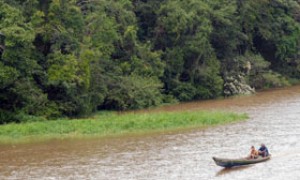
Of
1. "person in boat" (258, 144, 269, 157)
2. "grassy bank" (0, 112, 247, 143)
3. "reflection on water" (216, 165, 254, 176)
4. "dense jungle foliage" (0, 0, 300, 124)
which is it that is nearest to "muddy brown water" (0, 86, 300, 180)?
"reflection on water" (216, 165, 254, 176)

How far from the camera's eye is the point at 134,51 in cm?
5588

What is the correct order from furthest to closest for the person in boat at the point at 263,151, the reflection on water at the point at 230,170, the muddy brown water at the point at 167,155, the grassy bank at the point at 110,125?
the grassy bank at the point at 110,125, the person in boat at the point at 263,151, the muddy brown water at the point at 167,155, the reflection on water at the point at 230,170

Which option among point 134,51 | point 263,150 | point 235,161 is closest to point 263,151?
point 263,150

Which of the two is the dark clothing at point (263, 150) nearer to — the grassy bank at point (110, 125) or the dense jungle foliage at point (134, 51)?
the grassy bank at point (110, 125)

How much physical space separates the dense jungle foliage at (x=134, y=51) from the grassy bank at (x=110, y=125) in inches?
127

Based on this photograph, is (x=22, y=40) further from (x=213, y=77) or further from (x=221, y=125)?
(x=213, y=77)

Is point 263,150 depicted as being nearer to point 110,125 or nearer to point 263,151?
point 263,151

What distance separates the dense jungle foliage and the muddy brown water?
24.2ft

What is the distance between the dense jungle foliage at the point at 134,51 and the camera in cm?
4616

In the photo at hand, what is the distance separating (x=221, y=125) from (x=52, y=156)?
11.9m

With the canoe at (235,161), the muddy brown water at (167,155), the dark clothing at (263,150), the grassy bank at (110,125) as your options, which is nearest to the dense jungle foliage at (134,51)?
the grassy bank at (110,125)

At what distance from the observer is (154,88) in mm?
54812

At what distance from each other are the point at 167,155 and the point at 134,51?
20.8 metres

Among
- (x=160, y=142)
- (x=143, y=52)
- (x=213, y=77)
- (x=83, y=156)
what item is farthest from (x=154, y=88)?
(x=83, y=156)
